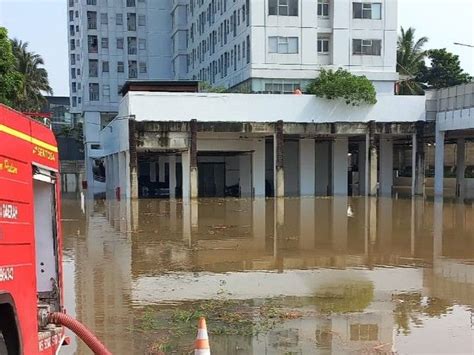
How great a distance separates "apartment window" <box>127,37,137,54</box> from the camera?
242ft

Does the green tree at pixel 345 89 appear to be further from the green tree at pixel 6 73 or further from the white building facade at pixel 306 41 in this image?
the green tree at pixel 6 73

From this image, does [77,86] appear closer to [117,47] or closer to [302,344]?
[117,47]

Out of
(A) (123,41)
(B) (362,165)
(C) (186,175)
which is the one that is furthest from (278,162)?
(A) (123,41)

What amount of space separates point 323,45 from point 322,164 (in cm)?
970

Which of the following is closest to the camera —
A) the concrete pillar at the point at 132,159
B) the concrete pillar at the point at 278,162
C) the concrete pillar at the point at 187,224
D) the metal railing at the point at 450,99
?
the concrete pillar at the point at 187,224

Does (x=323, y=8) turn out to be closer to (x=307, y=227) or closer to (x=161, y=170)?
(x=161, y=170)

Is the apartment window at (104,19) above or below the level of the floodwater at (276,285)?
above

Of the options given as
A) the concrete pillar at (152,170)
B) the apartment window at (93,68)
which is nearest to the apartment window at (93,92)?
the apartment window at (93,68)

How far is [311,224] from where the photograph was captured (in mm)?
21766

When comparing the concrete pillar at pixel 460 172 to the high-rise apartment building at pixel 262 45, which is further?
A: the high-rise apartment building at pixel 262 45

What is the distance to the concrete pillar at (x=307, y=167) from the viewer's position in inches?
1603

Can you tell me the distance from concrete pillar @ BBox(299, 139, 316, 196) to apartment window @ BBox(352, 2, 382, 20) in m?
12.2

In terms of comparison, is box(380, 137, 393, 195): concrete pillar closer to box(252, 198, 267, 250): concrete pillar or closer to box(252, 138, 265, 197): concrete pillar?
box(252, 138, 265, 197): concrete pillar

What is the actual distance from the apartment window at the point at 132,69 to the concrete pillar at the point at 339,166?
39.3 meters
